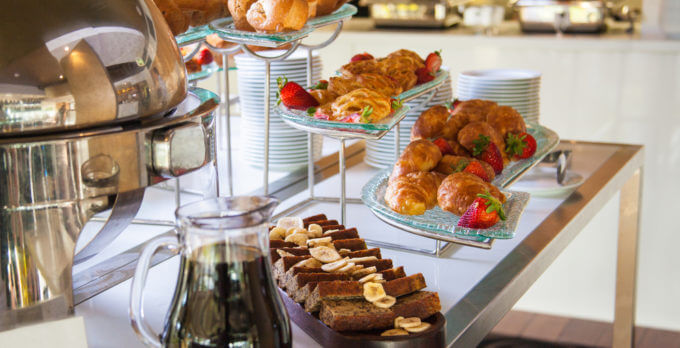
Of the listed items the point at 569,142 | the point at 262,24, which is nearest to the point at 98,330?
the point at 262,24

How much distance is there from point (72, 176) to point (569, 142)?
1281 mm

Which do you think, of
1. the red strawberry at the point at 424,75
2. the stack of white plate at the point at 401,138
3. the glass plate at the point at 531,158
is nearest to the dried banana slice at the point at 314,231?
the glass plate at the point at 531,158

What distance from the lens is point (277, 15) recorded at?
0.98 m

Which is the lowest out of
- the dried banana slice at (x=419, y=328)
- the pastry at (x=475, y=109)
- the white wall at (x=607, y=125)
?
the white wall at (x=607, y=125)

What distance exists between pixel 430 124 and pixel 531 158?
173 mm

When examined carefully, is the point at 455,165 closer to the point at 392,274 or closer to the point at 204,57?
the point at 392,274

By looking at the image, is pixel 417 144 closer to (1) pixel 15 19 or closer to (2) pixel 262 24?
(2) pixel 262 24

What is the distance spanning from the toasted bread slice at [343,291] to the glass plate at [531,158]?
0.40 metres

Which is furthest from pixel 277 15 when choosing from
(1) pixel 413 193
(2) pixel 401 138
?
(2) pixel 401 138

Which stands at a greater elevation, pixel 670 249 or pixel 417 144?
pixel 417 144

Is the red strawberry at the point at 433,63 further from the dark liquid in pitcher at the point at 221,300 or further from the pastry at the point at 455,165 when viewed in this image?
the dark liquid in pitcher at the point at 221,300

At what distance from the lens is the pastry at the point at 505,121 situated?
4.07 feet

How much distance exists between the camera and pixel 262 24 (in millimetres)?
994

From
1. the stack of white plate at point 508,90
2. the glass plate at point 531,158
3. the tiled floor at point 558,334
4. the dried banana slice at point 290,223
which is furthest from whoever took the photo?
the tiled floor at point 558,334
